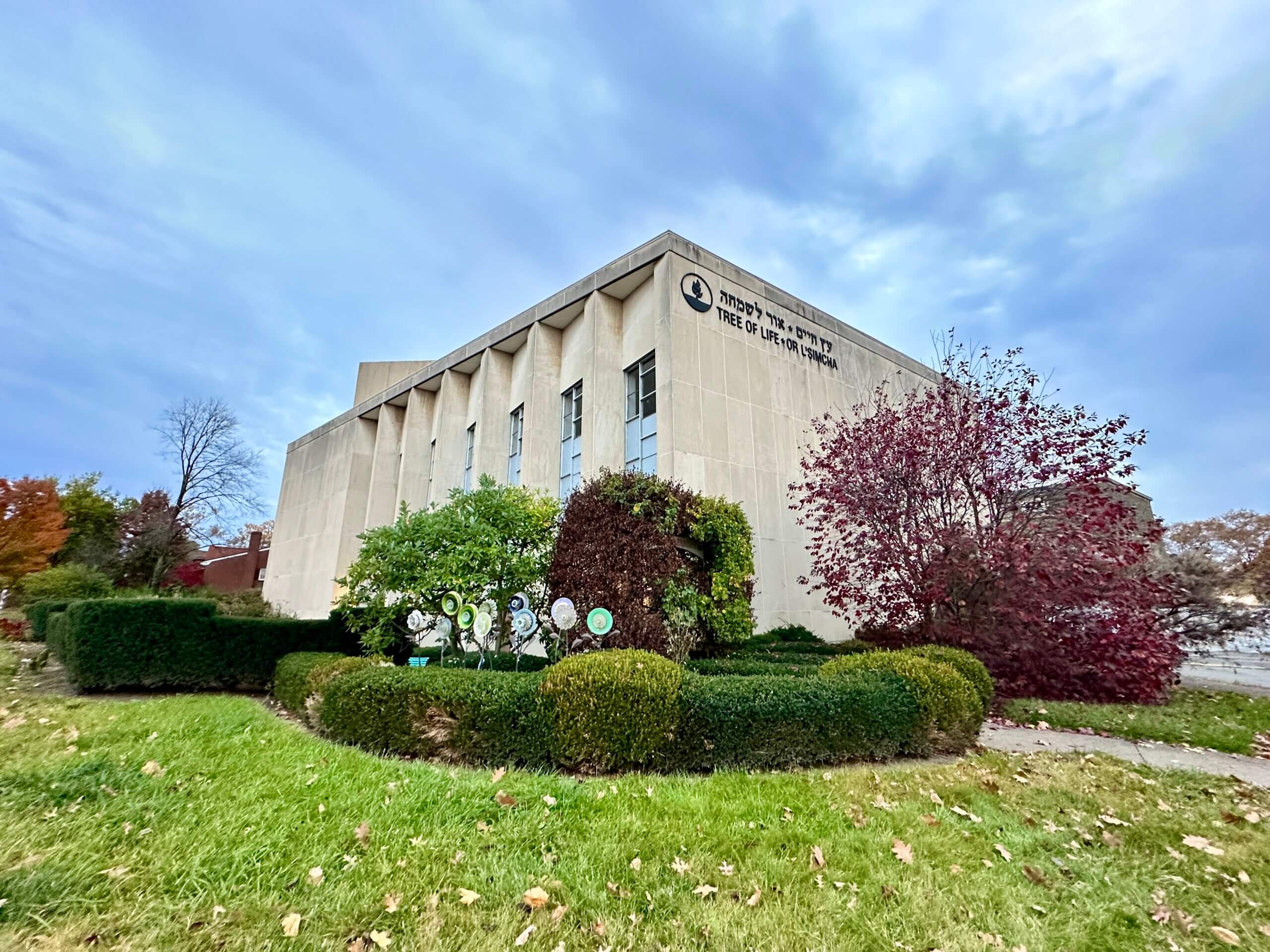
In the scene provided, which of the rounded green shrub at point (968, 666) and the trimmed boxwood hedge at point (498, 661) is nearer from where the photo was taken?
the rounded green shrub at point (968, 666)

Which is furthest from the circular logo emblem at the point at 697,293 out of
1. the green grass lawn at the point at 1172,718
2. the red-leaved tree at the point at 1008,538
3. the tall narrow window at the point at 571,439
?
the green grass lawn at the point at 1172,718

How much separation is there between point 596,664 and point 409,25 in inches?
382

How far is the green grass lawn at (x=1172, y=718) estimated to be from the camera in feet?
17.5

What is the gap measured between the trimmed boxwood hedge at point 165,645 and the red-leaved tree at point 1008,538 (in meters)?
9.12

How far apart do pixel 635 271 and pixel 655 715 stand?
10353 mm

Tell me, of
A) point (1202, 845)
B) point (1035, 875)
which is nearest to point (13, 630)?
point (1035, 875)

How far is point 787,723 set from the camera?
4.13 meters

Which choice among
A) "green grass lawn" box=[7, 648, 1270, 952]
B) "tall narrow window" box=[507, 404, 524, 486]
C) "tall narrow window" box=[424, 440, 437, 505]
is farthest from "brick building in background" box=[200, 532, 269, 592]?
"green grass lawn" box=[7, 648, 1270, 952]

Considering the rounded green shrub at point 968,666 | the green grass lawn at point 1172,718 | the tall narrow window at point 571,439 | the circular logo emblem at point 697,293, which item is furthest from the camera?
the tall narrow window at point 571,439

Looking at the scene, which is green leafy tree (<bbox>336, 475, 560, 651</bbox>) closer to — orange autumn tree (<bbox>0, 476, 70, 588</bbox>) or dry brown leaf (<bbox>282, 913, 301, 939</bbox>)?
dry brown leaf (<bbox>282, 913, 301, 939</bbox>)

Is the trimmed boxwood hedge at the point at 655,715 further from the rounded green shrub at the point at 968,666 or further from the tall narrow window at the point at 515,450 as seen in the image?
the tall narrow window at the point at 515,450

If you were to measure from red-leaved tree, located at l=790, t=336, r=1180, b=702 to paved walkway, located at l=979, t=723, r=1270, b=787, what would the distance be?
5.57ft

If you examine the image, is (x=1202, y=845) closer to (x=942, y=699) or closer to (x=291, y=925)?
(x=942, y=699)

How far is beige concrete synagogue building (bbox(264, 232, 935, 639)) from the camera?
36.0 ft
